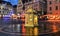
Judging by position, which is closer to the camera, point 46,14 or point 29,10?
point 29,10

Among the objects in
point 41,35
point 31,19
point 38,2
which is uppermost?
point 38,2

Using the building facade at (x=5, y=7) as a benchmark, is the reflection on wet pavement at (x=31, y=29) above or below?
below

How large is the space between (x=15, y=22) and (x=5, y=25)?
3.1 inches

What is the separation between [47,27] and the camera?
1.34 metres

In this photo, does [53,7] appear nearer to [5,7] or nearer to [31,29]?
[31,29]

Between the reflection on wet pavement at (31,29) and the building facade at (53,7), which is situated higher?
the building facade at (53,7)

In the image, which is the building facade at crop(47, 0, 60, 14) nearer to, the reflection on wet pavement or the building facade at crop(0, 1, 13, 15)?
the reflection on wet pavement

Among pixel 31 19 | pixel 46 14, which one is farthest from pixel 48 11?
pixel 31 19

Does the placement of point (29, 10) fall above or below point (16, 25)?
above

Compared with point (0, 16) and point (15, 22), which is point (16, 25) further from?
point (0, 16)

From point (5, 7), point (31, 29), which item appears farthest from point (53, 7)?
point (5, 7)

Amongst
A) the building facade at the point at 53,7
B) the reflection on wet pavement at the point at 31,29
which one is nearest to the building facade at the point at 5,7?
the reflection on wet pavement at the point at 31,29

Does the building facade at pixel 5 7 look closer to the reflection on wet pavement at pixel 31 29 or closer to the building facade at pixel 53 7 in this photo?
the reflection on wet pavement at pixel 31 29

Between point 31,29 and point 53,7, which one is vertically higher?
point 53,7
